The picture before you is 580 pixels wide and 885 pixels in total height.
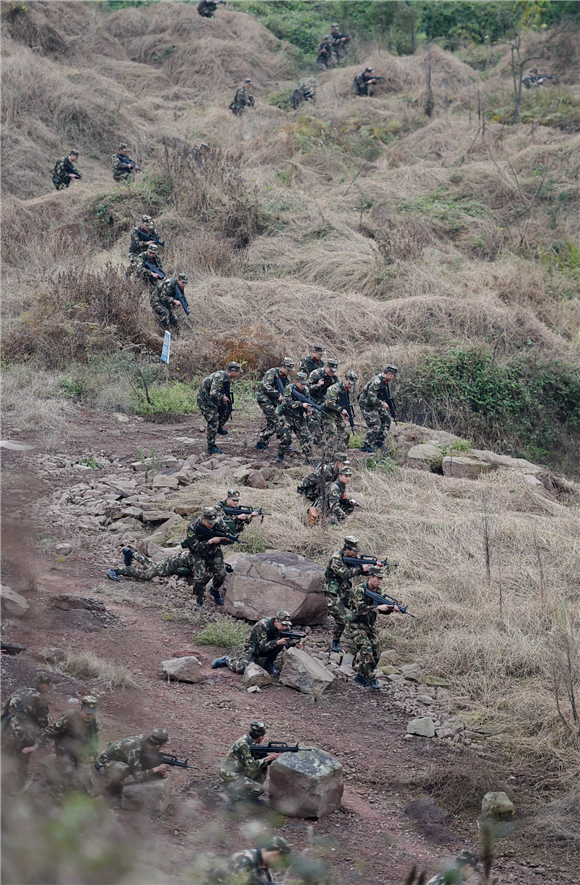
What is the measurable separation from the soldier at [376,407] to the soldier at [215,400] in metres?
1.90

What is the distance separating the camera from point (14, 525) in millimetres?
9297

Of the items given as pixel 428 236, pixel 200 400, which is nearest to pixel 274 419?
pixel 200 400

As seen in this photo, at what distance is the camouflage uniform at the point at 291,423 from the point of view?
11789 millimetres

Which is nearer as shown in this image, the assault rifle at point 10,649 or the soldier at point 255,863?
the soldier at point 255,863

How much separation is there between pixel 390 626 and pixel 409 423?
5.74 metres

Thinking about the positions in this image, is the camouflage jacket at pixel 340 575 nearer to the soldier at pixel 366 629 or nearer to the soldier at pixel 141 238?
the soldier at pixel 366 629

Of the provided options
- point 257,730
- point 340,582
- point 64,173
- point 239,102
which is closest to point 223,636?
point 340,582

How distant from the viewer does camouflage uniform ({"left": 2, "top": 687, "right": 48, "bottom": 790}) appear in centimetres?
472

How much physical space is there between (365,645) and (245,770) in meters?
2.13

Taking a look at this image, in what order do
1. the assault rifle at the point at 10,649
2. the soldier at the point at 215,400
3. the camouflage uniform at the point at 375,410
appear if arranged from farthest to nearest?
the camouflage uniform at the point at 375,410 → the soldier at the point at 215,400 → the assault rifle at the point at 10,649

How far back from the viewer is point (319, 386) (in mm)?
12320

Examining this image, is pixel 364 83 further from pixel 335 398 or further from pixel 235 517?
pixel 235 517

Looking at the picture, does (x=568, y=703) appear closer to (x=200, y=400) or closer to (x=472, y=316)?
(x=200, y=400)

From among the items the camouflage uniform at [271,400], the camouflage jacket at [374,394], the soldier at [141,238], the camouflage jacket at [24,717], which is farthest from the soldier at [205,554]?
the soldier at [141,238]
